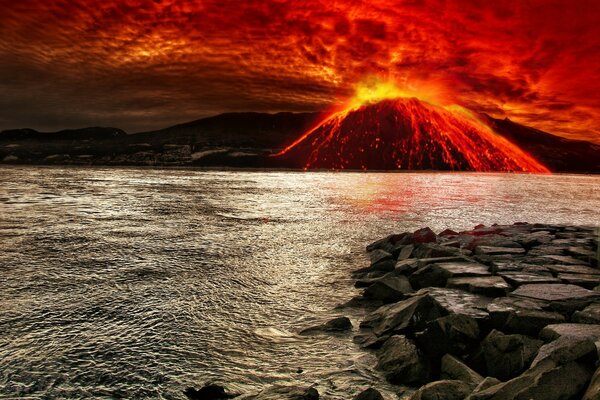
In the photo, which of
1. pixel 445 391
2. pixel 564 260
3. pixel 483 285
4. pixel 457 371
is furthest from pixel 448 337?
pixel 564 260

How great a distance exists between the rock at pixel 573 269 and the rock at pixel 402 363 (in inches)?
182

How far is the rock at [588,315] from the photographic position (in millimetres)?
6019

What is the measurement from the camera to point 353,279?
11.4 meters

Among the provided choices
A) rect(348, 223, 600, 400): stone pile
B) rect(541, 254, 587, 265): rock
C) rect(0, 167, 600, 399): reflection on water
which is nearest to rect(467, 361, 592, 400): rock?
rect(348, 223, 600, 400): stone pile

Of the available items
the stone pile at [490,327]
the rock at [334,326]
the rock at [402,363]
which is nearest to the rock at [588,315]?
the stone pile at [490,327]

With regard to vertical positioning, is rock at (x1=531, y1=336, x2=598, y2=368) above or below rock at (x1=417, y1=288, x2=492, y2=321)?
above

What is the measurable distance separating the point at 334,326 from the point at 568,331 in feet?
11.7

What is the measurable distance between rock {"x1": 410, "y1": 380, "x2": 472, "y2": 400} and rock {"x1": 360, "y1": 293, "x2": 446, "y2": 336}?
1745 millimetres

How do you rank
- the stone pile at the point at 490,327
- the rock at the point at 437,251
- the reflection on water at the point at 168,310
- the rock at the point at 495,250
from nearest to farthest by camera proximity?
1. the stone pile at the point at 490,327
2. the reflection on water at the point at 168,310
3. the rock at the point at 437,251
4. the rock at the point at 495,250

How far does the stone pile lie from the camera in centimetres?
434

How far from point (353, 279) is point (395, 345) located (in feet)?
16.6

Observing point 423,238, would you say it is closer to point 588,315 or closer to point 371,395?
point 588,315

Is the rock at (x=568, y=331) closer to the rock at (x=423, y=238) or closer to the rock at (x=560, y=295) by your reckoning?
the rock at (x=560, y=295)

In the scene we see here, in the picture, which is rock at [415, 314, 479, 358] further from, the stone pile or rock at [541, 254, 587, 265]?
rock at [541, 254, 587, 265]
